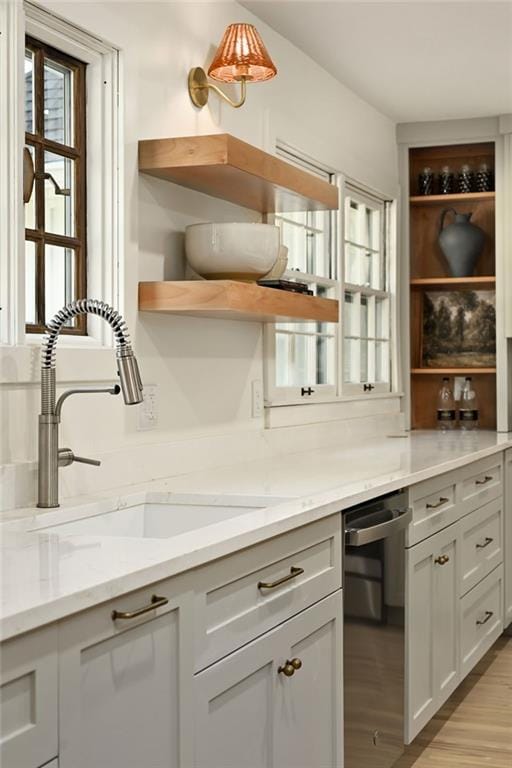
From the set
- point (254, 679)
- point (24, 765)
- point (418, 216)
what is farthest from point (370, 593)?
point (418, 216)

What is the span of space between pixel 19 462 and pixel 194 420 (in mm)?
938

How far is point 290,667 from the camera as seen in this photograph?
2242 mm

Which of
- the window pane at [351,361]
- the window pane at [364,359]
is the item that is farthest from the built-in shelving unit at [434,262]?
the window pane at [351,361]

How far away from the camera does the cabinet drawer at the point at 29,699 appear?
1330 millimetres

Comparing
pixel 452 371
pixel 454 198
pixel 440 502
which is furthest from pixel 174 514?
pixel 454 198

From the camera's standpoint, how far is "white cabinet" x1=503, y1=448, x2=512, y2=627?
4469mm

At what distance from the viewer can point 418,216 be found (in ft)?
18.2

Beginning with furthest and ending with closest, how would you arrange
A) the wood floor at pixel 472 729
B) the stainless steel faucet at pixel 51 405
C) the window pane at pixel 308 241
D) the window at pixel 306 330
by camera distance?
the window pane at pixel 308 241 < the window at pixel 306 330 < the wood floor at pixel 472 729 < the stainless steel faucet at pixel 51 405

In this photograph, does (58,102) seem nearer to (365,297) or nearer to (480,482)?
(480,482)

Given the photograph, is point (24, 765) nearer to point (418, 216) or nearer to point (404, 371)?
point (404, 371)

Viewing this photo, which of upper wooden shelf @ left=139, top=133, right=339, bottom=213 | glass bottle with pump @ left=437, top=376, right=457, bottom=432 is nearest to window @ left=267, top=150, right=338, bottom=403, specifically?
upper wooden shelf @ left=139, top=133, right=339, bottom=213

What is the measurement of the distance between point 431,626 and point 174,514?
1219mm

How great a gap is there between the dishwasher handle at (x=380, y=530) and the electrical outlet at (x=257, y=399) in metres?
0.78

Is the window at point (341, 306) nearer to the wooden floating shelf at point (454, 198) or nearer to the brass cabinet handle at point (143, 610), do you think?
the wooden floating shelf at point (454, 198)
